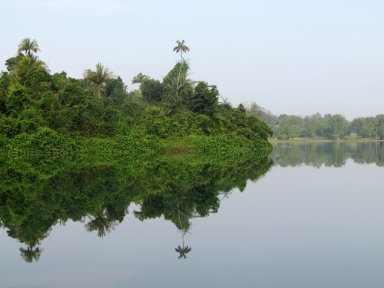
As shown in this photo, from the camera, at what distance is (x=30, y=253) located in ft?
27.7

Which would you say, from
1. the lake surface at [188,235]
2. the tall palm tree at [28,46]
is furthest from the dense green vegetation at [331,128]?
the lake surface at [188,235]

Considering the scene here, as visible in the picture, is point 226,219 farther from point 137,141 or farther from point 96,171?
point 137,141

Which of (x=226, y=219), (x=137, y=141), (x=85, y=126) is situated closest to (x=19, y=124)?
(x=85, y=126)

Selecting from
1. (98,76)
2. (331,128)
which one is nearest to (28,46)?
(98,76)

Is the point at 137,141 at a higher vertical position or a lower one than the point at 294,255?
higher

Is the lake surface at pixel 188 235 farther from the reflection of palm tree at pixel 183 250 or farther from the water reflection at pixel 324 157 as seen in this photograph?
the water reflection at pixel 324 157

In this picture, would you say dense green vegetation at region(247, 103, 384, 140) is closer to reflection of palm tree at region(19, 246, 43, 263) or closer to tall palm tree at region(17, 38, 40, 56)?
tall palm tree at region(17, 38, 40, 56)

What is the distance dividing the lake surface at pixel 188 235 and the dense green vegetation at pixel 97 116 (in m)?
16.3

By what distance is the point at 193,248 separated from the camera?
8.53 metres

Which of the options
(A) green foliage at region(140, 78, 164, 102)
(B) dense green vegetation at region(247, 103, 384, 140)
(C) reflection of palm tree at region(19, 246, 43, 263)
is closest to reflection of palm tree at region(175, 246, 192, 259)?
(C) reflection of palm tree at region(19, 246, 43, 263)

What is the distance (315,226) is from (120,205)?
548 cm

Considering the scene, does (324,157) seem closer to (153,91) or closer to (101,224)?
(153,91)

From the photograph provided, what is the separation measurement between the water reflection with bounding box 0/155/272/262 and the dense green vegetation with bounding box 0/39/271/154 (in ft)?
32.9

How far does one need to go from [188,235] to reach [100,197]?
19.0 ft
